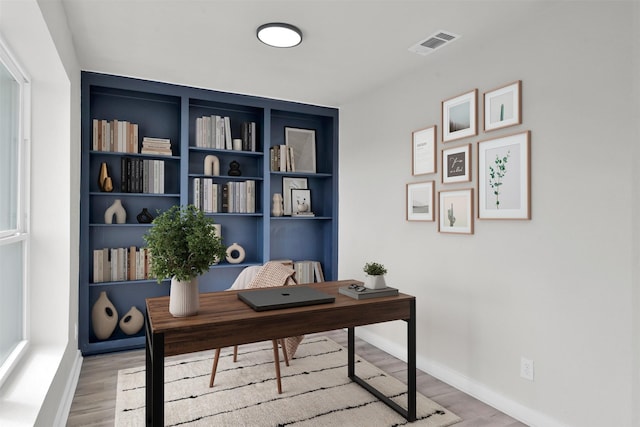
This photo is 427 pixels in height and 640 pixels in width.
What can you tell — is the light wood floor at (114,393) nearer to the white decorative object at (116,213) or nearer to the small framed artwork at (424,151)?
the white decorative object at (116,213)

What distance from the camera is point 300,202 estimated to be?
443 cm

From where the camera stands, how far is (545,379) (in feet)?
7.32

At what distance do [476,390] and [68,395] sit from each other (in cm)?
265

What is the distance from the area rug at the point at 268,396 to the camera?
7.57 feet

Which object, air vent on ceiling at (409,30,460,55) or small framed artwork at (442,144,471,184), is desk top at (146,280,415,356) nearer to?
small framed artwork at (442,144,471,184)

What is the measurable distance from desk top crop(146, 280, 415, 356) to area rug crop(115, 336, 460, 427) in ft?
2.22

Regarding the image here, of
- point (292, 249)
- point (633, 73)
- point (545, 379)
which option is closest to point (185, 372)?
point (292, 249)

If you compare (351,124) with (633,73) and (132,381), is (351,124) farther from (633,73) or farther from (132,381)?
(132,381)

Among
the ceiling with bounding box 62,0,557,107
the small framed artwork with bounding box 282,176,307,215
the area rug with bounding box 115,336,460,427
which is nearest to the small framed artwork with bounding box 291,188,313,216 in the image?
the small framed artwork with bounding box 282,176,307,215

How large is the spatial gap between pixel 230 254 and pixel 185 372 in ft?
4.43

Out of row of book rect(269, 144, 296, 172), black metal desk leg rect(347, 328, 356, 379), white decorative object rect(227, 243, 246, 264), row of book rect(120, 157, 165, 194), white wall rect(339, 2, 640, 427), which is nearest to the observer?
white wall rect(339, 2, 640, 427)

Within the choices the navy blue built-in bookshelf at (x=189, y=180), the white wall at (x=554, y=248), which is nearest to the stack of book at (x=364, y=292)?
the white wall at (x=554, y=248)

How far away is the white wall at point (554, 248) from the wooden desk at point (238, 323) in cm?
67

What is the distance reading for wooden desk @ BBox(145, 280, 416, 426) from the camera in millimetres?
1631
